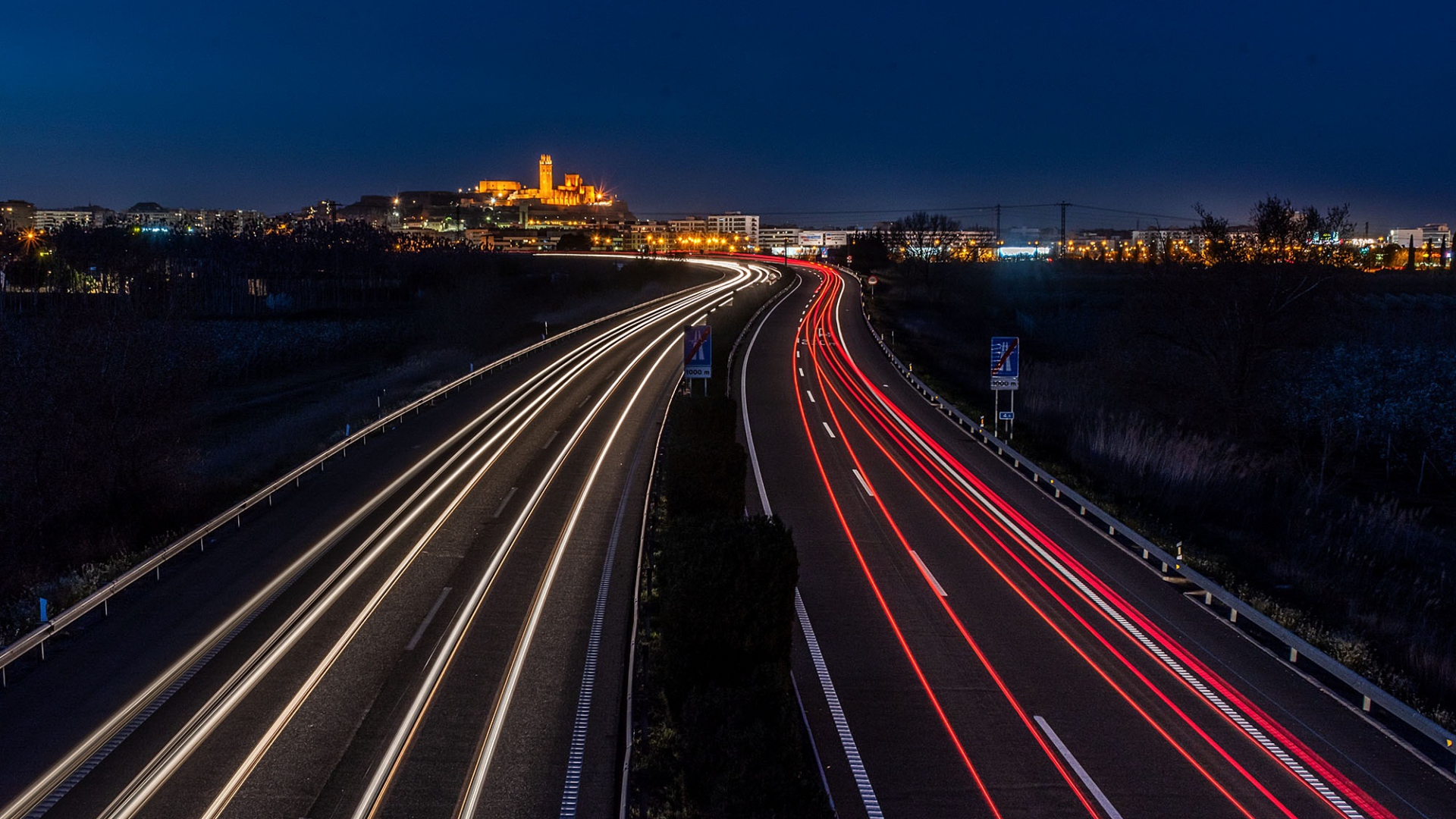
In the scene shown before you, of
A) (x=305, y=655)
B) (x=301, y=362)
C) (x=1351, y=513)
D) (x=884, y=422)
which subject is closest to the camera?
(x=305, y=655)

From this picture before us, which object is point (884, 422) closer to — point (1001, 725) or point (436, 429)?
point (436, 429)

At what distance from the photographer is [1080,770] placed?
417 inches

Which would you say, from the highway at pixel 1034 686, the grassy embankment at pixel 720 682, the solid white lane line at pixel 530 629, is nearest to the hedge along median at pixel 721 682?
the grassy embankment at pixel 720 682

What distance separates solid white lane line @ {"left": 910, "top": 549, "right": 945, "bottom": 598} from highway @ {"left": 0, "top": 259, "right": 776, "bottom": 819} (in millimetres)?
5231

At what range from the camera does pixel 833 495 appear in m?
23.1

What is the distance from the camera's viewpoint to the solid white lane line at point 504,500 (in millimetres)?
21419

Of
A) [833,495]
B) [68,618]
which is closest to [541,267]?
[833,495]

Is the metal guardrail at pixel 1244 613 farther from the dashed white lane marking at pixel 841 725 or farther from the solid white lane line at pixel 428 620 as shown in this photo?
the solid white lane line at pixel 428 620

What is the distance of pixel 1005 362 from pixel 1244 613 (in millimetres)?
14312

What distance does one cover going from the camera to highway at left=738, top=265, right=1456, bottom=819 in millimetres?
10172

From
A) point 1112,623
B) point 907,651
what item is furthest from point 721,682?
point 1112,623

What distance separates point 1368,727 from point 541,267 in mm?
99952

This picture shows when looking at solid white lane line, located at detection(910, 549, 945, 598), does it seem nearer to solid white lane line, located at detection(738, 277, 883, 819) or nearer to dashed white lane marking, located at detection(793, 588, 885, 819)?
solid white lane line, located at detection(738, 277, 883, 819)

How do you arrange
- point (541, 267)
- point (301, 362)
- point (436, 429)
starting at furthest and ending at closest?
point (541, 267) → point (301, 362) → point (436, 429)
